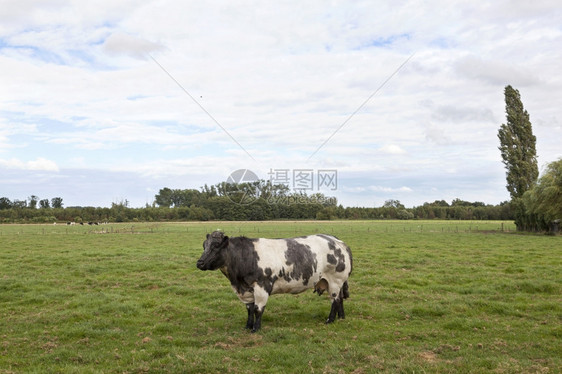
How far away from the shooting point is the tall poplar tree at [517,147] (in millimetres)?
56344

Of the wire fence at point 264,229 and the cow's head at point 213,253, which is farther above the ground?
the cow's head at point 213,253

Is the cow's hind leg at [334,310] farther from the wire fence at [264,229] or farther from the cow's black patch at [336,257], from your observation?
the wire fence at [264,229]

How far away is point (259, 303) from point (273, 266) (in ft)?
2.97

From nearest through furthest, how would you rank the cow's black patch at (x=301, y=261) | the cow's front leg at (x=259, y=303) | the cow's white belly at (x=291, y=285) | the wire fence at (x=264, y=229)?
the cow's front leg at (x=259, y=303) → the cow's white belly at (x=291, y=285) → the cow's black patch at (x=301, y=261) → the wire fence at (x=264, y=229)

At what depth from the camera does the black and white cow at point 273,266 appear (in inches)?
384

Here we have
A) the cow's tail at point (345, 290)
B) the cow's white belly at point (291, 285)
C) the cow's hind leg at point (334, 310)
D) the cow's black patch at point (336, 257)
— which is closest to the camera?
the cow's white belly at point (291, 285)

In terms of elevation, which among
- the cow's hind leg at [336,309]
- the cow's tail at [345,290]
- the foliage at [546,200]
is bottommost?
the cow's hind leg at [336,309]

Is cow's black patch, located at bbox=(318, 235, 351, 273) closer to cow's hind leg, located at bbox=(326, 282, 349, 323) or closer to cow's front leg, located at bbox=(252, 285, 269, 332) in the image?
cow's hind leg, located at bbox=(326, 282, 349, 323)

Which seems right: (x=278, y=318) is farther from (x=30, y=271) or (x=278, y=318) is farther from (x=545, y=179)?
(x=545, y=179)

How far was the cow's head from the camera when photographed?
9648 millimetres

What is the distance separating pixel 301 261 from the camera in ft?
33.6

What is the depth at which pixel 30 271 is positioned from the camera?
60.4 feet

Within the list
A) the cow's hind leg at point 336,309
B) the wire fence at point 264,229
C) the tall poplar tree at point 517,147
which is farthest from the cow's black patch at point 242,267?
the tall poplar tree at point 517,147

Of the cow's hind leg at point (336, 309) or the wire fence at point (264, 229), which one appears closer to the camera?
the cow's hind leg at point (336, 309)
